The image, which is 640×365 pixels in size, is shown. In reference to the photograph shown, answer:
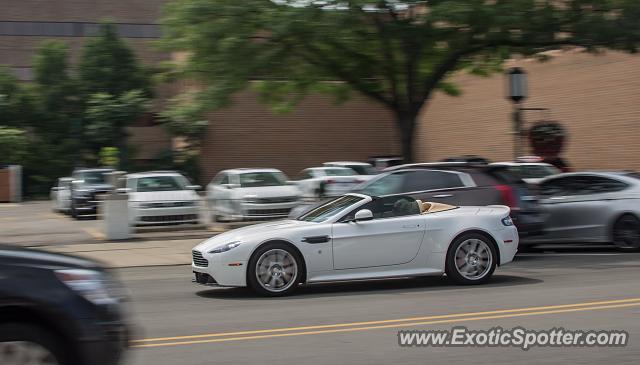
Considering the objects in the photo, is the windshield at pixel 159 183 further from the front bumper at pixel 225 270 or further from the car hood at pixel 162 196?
the front bumper at pixel 225 270

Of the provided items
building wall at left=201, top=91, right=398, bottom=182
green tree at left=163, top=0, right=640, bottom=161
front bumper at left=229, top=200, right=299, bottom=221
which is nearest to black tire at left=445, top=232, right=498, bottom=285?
green tree at left=163, top=0, right=640, bottom=161

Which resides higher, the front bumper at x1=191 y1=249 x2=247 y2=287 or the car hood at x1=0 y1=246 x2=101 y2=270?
→ the car hood at x1=0 y1=246 x2=101 y2=270

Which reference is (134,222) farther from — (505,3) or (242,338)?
(242,338)

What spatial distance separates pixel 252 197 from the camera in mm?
20969

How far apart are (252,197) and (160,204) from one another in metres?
2.53

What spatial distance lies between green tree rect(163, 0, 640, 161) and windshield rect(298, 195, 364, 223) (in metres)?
6.22

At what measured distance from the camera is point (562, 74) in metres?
29.8

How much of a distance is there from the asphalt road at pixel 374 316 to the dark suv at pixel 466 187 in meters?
1.31

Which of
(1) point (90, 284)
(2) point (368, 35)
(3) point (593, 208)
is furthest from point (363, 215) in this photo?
(2) point (368, 35)

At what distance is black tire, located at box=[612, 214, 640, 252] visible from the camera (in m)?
14.4

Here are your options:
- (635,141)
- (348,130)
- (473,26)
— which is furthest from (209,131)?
→ (473,26)

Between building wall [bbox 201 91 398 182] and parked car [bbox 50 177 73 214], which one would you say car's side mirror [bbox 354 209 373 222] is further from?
building wall [bbox 201 91 398 182]

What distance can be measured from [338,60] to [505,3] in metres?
4.30

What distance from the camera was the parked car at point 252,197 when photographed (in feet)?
69.0
